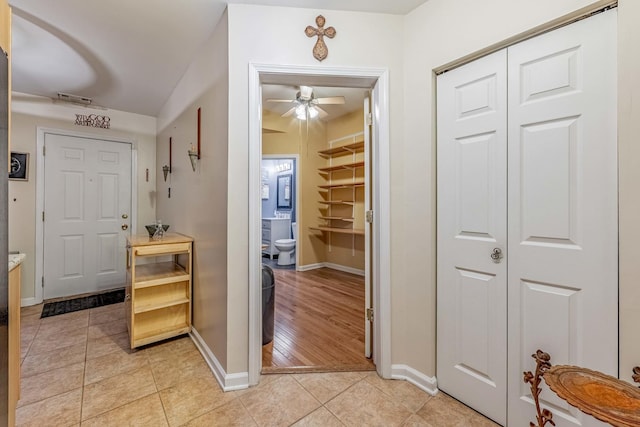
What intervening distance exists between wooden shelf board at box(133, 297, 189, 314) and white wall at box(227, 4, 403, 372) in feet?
2.78

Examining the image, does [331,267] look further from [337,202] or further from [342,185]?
[342,185]

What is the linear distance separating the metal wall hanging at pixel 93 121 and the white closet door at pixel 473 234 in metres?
4.04

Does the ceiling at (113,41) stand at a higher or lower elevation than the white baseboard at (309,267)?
higher

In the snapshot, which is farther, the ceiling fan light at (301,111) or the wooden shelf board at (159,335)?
the ceiling fan light at (301,111)

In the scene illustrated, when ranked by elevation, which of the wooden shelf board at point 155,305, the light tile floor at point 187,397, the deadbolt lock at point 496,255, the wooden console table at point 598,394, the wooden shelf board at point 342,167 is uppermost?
the wooden shelf board at point 342,167

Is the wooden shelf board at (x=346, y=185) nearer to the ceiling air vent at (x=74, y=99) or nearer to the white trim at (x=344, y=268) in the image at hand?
the white trim at (x=344, y=268)

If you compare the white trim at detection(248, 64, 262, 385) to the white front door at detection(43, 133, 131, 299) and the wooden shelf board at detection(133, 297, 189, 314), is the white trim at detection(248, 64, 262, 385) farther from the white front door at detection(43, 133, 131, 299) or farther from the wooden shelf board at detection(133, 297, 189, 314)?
the white front door at detection(43, 133, 131, 299)

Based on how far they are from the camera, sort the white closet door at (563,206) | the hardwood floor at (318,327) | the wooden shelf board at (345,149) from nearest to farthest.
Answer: the white closet door at (563,206)
the hardwood floor at (318,327)
the wooden shelf board at (345,149)

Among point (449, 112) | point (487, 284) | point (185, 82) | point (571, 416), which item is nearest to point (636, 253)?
point (487, 284)

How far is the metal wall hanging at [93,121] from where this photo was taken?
3.46 metres

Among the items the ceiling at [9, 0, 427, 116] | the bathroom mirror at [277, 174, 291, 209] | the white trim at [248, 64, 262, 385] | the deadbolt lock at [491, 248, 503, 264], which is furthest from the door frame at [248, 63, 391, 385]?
the bathroom mirror at [277, 174, 291, 209]

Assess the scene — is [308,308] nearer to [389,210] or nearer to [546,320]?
[389,210]

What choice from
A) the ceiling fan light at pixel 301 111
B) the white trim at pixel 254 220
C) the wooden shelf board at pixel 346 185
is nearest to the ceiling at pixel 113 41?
the white trim at pixel 254 220

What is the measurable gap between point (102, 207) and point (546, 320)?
4.61 m
